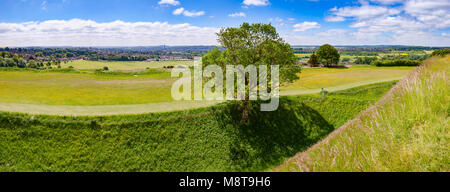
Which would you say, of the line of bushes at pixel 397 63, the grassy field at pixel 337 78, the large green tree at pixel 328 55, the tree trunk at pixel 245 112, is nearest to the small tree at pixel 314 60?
the large green tree at pixel 328 55

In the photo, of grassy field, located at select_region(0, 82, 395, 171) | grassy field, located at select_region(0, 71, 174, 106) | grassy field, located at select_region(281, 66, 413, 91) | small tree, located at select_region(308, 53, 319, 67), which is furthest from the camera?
small tree, located at select_region(308, 53, 319, 67)

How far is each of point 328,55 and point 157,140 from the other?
236 ft

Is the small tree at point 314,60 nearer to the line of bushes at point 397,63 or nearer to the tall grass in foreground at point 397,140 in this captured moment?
the line of bushes at point 397,63

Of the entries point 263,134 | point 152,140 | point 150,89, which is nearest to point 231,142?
point 263,134

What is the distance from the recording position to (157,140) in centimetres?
1681

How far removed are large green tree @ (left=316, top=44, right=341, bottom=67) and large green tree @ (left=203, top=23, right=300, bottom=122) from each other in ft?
198

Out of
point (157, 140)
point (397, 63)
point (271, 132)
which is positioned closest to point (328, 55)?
point (397, 63)

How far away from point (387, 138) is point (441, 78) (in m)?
1.94

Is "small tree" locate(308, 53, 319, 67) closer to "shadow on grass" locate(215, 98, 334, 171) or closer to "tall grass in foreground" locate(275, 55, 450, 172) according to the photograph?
"shadow on grass" locate(215, 98, 334, 171)

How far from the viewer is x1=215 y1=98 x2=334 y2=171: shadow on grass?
649 inches

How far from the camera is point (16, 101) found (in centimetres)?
2097

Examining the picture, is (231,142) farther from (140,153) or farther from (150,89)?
(150,89)

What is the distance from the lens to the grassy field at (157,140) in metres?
14.7

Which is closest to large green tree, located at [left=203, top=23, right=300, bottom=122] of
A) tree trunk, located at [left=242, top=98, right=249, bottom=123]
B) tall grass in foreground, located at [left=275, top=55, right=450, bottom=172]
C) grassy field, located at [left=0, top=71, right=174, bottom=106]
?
tree trunk, located at [left=242, top=98, right=249, bottom=123]
